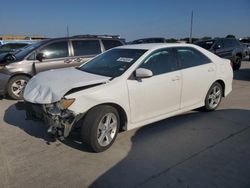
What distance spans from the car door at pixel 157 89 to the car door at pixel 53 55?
12.0 ft

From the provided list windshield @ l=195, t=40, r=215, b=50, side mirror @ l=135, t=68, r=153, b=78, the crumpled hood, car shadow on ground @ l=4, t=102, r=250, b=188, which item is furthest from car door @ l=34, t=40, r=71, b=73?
windshield @ l=195, t=40, r=215, b=50

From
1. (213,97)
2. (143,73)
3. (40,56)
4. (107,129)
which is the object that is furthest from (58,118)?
(40,56)

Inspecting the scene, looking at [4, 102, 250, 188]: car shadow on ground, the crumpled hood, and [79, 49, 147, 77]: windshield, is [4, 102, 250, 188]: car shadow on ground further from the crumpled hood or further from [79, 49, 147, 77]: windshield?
[79, 49, 147, 77]: windshield

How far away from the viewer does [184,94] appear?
5.05 m

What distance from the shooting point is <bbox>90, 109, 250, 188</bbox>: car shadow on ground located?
3234mm

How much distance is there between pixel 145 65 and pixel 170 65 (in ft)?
1.98

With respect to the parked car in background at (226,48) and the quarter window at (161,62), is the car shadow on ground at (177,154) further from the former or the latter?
the parked car in background at (226,48)

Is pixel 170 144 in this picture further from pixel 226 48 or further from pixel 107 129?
pixel 226 48

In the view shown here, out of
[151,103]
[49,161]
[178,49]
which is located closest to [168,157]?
[151,103]

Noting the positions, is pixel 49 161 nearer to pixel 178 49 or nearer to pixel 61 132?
pixel 61 132

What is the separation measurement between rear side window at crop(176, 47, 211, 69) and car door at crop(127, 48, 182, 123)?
0.22 meters

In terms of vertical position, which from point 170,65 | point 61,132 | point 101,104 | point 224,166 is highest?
point 170,65

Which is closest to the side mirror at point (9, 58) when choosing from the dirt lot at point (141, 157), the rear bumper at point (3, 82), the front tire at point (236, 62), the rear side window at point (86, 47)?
the rear bumper at point (3, 82)

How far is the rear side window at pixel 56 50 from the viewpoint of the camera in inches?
296
